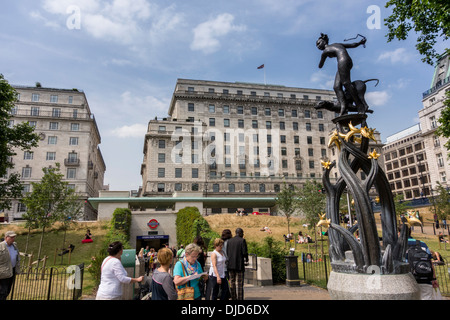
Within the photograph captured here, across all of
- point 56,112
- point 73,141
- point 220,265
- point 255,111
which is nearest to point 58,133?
point 73,141

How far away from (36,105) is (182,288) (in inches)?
2660

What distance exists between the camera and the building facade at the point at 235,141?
6253cm

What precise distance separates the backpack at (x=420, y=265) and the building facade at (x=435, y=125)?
66.8m

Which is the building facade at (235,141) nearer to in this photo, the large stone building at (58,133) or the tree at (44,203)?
the large stone building at (58,133)

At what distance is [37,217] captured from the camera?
2603cm

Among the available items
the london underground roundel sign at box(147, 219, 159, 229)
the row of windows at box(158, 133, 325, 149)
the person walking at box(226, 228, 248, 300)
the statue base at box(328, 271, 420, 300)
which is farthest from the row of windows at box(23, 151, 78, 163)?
the statue base at box(328, 271, 420, 300)

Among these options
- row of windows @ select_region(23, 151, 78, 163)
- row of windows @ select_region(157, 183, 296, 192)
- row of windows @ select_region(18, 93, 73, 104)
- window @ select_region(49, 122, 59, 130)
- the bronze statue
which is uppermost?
row of windows @ select_region(18, 93, 73, 104)

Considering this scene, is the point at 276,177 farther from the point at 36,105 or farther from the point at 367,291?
the point at 367,291

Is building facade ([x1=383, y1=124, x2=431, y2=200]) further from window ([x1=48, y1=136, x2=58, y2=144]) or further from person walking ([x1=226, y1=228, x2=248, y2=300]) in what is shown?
person walking ([x1=226, y1=228, x2=248, y2=300])

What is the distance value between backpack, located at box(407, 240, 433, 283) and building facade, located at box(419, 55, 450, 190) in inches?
2630

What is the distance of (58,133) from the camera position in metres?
60.0

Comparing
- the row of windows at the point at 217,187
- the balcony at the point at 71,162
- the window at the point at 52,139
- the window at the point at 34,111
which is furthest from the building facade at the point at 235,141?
the window at the point at 34,111

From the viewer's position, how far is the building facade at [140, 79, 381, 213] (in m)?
62.5
